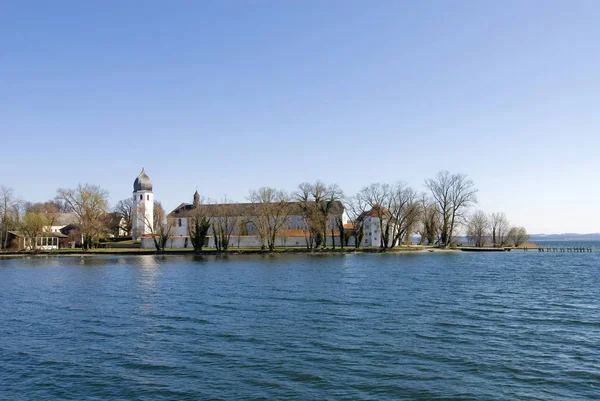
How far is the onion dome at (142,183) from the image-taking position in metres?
129

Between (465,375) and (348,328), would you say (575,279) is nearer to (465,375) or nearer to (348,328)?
(348,328)

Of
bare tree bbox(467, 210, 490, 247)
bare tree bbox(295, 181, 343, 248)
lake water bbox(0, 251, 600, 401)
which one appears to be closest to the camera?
lake water bbox(0, 251, 600, 401)

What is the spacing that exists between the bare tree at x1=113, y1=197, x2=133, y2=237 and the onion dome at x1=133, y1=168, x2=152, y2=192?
12.2 m

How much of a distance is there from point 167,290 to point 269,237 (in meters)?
55.9

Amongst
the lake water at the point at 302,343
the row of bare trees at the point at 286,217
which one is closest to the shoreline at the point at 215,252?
the row of bare trees at the point at 286,217

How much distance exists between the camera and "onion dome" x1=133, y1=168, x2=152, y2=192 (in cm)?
12862

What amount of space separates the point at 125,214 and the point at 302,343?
134896 mm

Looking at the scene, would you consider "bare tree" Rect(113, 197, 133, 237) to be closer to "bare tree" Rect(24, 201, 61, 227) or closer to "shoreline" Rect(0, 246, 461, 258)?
"bare tree" Rect(24, 201, 61, 227)

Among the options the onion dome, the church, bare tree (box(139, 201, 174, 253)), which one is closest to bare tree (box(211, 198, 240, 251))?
the church

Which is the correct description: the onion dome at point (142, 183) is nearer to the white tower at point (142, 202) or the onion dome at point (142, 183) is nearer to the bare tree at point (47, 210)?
the white tower at point (142, 202)

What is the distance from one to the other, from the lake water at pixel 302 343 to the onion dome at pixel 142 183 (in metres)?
90.8

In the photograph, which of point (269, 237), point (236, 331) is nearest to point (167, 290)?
point (236, 331)

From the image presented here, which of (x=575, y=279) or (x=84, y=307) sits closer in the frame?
(x=84, y=307)

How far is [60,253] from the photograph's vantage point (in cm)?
9594
